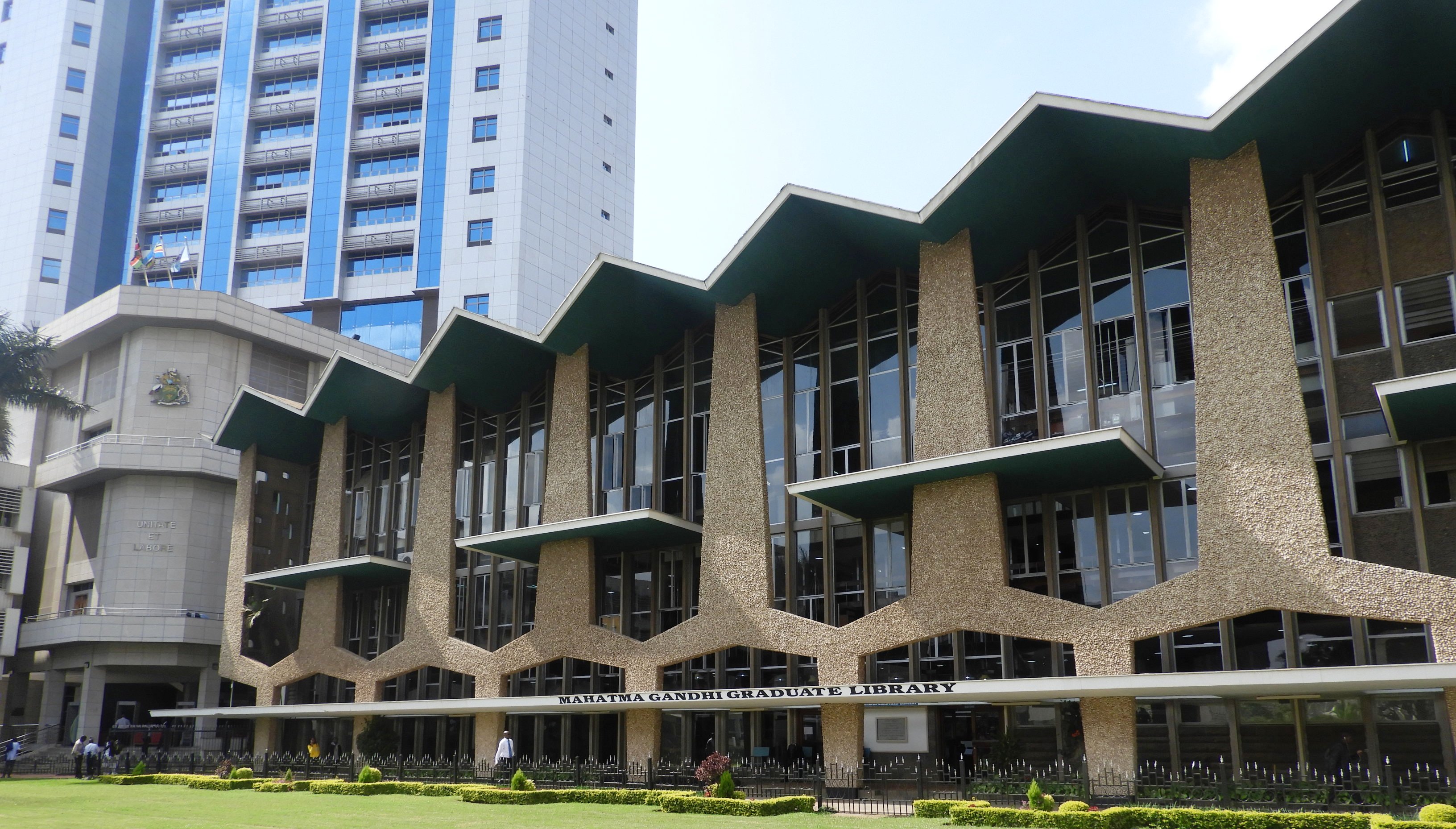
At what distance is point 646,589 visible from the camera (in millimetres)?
35562

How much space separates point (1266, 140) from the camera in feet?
83.1

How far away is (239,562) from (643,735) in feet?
75.7

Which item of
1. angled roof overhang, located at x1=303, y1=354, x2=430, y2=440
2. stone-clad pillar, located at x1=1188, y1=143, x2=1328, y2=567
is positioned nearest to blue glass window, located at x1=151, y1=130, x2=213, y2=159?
angled roof overhang, located at x1=303, y1=354, x2=430, y2=440

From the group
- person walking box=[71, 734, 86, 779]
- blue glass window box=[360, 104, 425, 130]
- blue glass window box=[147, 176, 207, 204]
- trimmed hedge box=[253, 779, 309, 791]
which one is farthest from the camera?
blue glass window box=[147, 176, 207, 204]

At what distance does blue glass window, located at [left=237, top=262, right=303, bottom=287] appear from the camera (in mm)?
71312

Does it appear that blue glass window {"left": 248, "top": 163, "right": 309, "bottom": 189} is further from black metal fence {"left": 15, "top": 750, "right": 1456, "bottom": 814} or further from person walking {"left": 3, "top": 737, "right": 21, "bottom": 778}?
black metal fence {"left": 15, "top": 750, "right": 1456, "bottom": 814}

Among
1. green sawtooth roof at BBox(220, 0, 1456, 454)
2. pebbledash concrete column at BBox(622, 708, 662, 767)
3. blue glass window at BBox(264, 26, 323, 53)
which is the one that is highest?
blue glass window at BBox(264, 26, 323, 53)

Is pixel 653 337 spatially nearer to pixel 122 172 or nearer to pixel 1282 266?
pixel 1282 266

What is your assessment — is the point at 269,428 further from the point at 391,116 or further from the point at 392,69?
the point at 392,69

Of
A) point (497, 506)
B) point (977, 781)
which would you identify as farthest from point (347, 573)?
point (977, 781)

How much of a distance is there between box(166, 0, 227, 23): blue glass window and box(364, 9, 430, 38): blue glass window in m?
11.7

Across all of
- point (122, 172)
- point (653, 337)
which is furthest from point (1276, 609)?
point (122, 172)

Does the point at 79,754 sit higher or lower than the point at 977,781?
lower

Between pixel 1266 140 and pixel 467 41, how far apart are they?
58.5 metres
